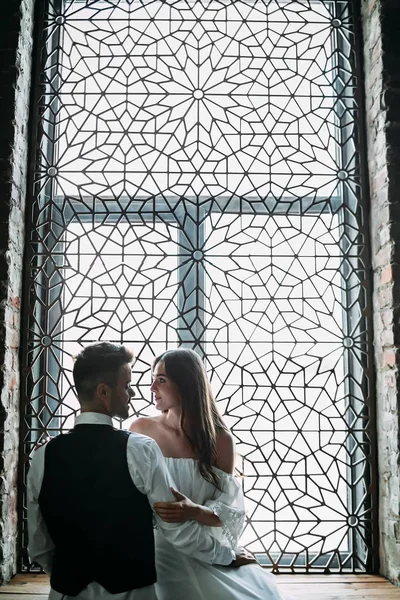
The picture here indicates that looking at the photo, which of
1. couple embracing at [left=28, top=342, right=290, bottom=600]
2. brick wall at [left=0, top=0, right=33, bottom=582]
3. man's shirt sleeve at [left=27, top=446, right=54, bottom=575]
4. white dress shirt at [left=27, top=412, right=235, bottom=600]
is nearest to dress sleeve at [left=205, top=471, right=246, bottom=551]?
couple embracing at [left=28, top=342, right=290, bottom=600]

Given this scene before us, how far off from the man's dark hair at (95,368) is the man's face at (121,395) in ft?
Answer: 0.05

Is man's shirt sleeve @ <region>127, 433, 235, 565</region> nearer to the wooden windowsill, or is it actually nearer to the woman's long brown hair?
the woman's long brown hair

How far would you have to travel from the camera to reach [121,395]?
1852 mm

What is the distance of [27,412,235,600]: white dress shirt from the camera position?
1.74 m

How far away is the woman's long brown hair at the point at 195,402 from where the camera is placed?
7.92 feet

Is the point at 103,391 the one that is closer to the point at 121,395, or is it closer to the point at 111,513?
the point at 121,395

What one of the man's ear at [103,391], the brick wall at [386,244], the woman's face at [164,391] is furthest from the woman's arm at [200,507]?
the brick wall at [386,244]

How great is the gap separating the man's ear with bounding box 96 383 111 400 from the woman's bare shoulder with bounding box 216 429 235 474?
2.54ft

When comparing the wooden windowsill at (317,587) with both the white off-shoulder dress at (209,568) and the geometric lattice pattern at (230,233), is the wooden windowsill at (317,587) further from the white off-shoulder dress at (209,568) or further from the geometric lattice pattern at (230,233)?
the white off-shoulder dress at (209,568)

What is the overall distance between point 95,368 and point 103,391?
0.07 meters

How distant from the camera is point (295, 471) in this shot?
2.84m

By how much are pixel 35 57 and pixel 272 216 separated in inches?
53.6

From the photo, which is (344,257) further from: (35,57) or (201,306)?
(35,57)

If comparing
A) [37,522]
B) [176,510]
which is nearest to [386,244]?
[176,510]
